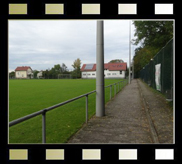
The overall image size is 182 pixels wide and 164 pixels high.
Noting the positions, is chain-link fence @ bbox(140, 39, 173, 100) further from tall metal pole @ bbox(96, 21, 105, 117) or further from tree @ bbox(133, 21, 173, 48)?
tree @ bbox(133, 21, 173, 48)

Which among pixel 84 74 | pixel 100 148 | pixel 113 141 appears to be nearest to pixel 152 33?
pixel 113 141

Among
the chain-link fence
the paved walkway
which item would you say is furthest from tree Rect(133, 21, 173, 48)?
the paved walkway

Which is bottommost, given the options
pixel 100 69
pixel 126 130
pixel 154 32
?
pixel 126 130

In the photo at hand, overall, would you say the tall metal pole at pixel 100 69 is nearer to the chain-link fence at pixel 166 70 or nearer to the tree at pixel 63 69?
the chain-link fence at pixel 166 70

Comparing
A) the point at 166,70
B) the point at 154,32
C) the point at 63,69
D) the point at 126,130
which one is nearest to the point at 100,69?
the point at 126,130

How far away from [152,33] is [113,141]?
15.3 m

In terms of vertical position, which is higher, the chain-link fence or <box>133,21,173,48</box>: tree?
<box>133,21,173,48</box>: tree

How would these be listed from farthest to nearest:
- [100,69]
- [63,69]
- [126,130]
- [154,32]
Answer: [63,69]
[154,32]
[100,69]
[126,130]

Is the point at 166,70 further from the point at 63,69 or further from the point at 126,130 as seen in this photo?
the point at 63,69

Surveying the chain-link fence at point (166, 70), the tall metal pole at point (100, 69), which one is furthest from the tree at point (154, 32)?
the tall metal pole at point (100, 69)
